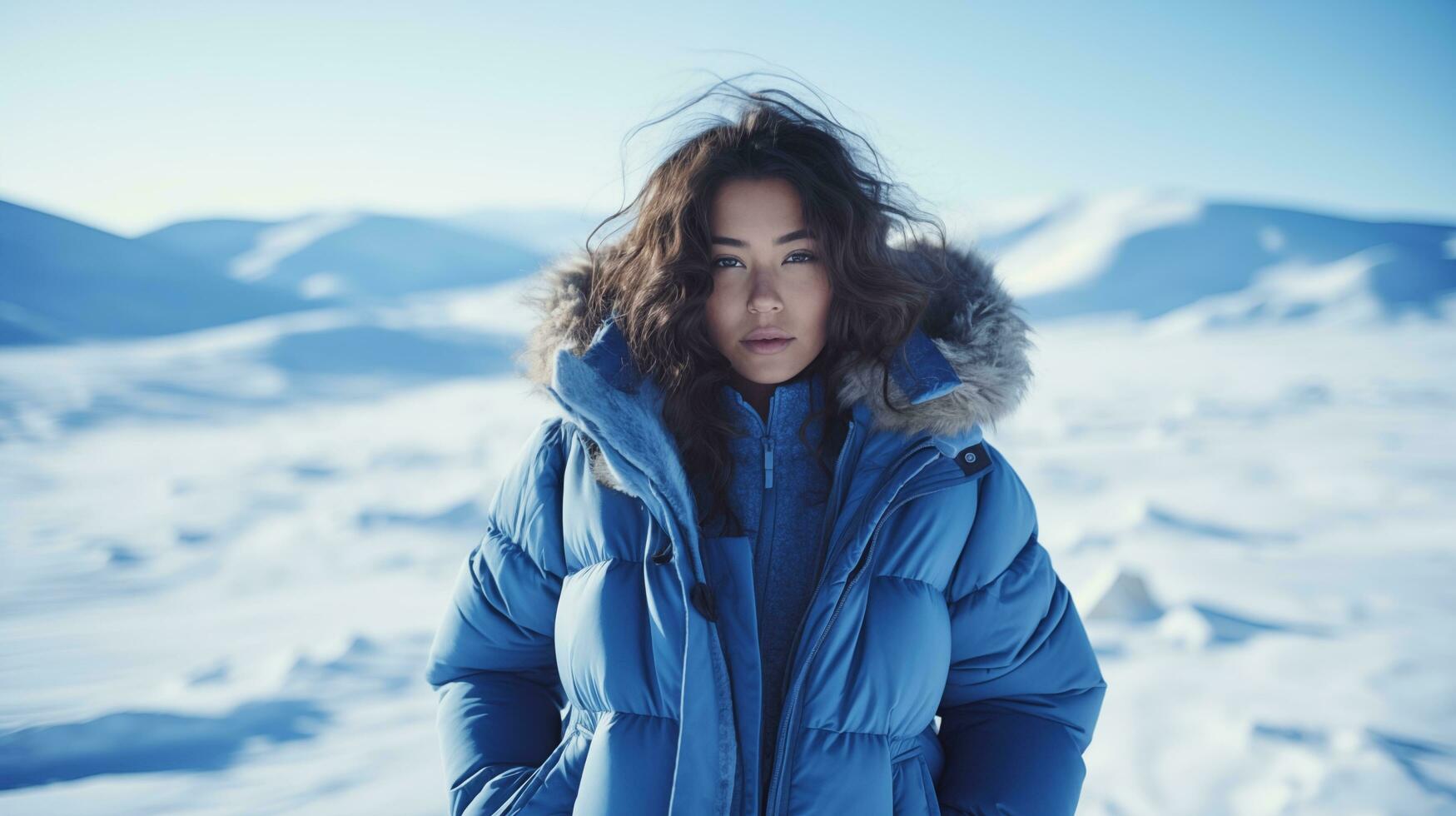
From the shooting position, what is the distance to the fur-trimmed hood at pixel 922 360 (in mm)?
1286

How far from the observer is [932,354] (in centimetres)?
135

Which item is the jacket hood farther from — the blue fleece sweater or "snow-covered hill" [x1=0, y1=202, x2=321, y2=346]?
"snow-covered hill" [x1=0, y1=202, x2=321, y2=346]

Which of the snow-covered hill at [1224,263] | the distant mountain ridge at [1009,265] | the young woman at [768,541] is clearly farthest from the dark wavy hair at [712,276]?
the snow-covered hill at [1224,263]

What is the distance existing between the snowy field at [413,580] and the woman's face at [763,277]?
0.36 metres

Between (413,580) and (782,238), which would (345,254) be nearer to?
(413,580)

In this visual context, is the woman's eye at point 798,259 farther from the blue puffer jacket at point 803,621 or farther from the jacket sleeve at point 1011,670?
the jacket sleeve at point 1011,670

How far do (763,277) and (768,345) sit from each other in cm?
11

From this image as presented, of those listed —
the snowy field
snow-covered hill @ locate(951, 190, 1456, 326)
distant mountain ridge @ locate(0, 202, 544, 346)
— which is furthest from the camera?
snow-covered hill @ locate(951, 190, 1456, 326)

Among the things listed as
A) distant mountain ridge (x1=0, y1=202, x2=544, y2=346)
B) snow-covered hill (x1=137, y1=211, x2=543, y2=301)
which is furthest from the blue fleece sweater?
snow-covered hill (x1=137, y1=211, x2=543, y2=301)

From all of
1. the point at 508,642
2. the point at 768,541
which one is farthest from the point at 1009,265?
the point at 508,642

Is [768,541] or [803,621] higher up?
[768,541]

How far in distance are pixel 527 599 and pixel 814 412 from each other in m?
0.56

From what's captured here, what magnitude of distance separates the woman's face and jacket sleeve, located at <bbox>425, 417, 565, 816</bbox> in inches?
13.6

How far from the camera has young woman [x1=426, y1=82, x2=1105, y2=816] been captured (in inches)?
46.2
